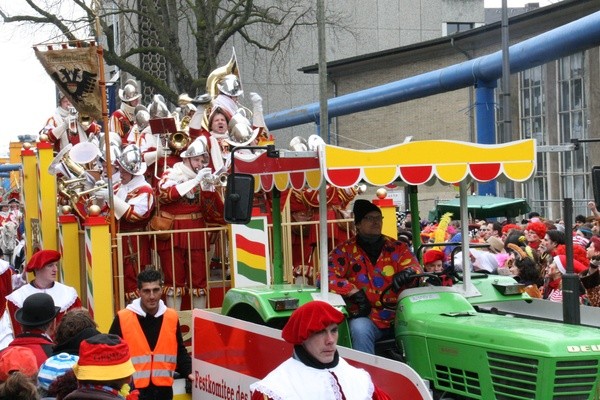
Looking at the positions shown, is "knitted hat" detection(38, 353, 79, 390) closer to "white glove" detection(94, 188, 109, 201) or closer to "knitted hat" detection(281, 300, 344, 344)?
"knitted hat" detection(281, 300, 344, 344)

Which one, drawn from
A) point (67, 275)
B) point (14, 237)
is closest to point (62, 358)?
point (67, 275)

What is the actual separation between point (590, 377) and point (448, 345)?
33.3 inches

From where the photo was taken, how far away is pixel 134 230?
1118cm

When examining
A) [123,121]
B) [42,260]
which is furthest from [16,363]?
[123,121]

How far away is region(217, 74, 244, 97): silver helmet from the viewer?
12180 millimetres

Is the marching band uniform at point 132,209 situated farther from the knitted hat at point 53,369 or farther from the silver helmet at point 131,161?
the knitted hat at point 53,369

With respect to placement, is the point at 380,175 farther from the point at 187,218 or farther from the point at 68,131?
the point at 68,131

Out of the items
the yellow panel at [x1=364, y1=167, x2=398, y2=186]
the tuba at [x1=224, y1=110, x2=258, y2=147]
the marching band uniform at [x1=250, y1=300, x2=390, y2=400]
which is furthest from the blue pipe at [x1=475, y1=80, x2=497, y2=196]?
the marching band uniform at [x1=250, y1=300, x2=390, y2=400]

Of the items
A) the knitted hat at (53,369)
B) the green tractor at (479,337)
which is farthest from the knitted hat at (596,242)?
the knitted hat at (53,369)

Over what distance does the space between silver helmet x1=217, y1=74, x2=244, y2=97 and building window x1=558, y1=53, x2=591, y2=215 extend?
16.5m

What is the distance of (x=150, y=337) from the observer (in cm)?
780

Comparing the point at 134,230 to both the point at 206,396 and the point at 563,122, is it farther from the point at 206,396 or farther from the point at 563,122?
the point at 563,122

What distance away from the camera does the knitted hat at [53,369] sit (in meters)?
5.37

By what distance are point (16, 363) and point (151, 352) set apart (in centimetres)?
237
